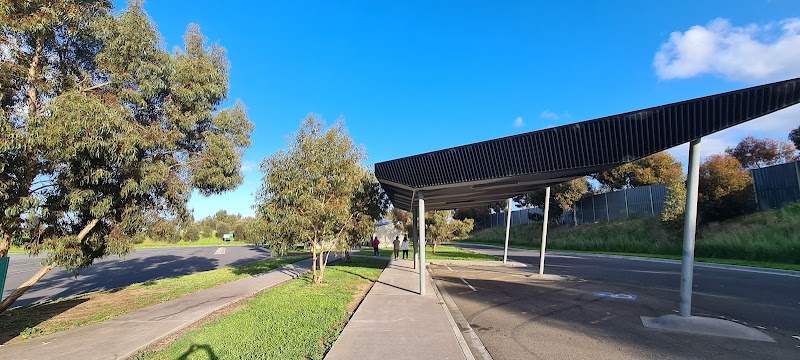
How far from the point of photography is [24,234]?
808cm

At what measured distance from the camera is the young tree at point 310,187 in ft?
38.5

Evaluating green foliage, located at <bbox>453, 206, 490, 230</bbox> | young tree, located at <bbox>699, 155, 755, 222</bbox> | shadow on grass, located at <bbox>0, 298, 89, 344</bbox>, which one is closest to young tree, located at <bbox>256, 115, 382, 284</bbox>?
shadow on grass, located at <bbox>0, 298, 89, 344</bbox>

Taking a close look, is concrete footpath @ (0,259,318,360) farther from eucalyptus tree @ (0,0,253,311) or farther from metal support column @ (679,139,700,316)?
metal support column @ (679,139,700,316)

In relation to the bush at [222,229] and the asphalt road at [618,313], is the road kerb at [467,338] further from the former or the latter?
the bush at [222,229]

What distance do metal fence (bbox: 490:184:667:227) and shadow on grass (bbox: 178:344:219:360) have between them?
34179 millimetres

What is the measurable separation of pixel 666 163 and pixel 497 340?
44448 mm

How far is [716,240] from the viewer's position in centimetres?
2233

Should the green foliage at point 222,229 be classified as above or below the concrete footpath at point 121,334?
above

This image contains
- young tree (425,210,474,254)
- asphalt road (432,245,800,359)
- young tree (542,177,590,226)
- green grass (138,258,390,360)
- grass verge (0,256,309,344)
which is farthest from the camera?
young tree (542,177,590,226)

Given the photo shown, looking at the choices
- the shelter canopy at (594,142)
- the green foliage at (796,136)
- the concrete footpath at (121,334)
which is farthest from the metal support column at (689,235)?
the green foliage at (796,136)

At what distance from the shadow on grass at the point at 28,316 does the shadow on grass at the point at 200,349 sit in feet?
13.0

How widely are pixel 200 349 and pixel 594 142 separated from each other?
7.98m

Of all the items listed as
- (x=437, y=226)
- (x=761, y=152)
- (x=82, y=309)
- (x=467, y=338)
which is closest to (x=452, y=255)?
(x=437, y=226)

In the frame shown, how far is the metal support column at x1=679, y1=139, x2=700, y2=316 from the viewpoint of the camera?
23.8 feet
